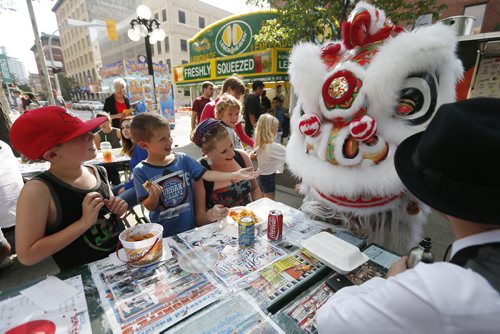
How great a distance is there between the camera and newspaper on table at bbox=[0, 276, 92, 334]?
0.80 m

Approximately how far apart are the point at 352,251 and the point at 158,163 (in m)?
1.34

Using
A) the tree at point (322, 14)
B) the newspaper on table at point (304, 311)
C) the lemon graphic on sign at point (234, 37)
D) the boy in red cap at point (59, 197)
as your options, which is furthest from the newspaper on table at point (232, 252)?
the lemon graphic on sign at point (234, 37)

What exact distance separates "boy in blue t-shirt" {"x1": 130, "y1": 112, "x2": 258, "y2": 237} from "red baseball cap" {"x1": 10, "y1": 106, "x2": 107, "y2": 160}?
17.0 inches

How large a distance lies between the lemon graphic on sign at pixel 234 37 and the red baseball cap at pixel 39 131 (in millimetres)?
7994

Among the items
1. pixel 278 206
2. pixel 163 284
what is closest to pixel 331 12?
pixel 278 206

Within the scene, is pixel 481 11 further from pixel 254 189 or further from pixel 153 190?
pixel 153 190

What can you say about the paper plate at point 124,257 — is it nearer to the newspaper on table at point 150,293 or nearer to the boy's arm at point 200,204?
the newspaper on table at point 150,293

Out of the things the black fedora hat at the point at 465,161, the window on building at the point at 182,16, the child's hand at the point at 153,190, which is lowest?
the child's hand at the point at 153,190

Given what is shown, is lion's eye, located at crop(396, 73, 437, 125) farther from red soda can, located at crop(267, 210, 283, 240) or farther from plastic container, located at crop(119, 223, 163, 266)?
plastic container, located at crop(119, 223, 163, 266)

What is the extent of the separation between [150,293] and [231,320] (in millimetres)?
370

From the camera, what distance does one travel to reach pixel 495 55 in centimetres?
337

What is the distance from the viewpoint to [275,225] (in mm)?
1297

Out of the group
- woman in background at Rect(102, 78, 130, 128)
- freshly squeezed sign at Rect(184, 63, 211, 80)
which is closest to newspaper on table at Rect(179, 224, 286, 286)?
woman in background at Rect(102, 78, 130, 128)

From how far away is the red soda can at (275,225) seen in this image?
129 cm
